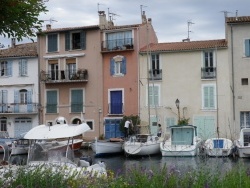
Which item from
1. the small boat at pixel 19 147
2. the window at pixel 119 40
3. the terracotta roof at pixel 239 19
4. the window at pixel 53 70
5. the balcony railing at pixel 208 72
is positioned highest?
the terracotta roof at pixel 239 19

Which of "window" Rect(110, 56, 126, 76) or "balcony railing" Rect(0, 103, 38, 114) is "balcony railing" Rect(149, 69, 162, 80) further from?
"balcony railing" Rect(0, 103, 38, 114)

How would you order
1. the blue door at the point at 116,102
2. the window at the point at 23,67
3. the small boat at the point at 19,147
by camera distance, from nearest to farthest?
the small boat at the point at 19,147
the blue door at the point at 116,102
the window at the point at 23,67

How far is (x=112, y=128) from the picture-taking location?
43.0 meters

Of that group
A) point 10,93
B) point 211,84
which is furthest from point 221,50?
point 10,93

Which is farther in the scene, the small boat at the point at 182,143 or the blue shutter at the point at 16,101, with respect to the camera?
the blue shutter at the point at 16,101

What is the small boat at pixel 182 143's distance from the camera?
33.2 meters

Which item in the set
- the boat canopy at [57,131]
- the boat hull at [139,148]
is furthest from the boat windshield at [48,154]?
the boat hull at [139,148]

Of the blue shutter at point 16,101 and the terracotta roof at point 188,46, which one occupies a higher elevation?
the terracotta roof at point 188,46

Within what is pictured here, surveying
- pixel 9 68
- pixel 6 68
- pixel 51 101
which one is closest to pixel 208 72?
pixel 51 101

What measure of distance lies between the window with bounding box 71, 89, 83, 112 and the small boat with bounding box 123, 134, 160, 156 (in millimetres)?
10732

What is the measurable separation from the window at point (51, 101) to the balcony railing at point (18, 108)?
1.17 m

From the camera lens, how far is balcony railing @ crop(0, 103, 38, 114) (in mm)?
46406

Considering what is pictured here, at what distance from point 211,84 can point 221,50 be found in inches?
113

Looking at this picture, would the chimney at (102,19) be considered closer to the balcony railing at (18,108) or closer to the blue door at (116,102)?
the blue door at (116,102)
